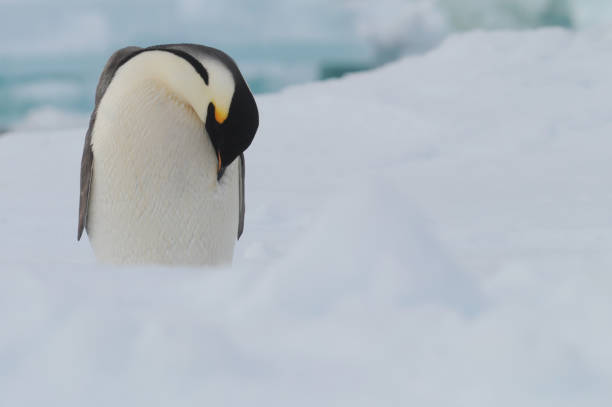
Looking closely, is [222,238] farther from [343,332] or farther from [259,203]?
[259,203]

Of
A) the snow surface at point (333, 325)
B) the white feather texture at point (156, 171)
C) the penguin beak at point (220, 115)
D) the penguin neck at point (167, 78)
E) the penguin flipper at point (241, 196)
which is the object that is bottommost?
the penguin flipper at point (241, 196)

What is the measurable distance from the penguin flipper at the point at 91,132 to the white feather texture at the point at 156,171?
0.02 meters

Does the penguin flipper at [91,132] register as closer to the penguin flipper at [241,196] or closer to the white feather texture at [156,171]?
the white feather texture at [156,171]

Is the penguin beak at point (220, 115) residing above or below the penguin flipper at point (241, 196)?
above

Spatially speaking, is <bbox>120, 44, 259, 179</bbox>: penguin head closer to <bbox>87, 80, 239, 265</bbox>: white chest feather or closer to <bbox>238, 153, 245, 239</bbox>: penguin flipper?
<bbox>87, 80, 239, 265</bbox>: white chest feather

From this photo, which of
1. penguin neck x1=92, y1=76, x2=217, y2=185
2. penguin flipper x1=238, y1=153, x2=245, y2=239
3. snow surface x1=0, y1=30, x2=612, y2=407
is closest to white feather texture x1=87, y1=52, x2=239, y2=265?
penguin neck x1=92, y1=76, x2=217, y2=185

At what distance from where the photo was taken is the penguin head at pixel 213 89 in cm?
126

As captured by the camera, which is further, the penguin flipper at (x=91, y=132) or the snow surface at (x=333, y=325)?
the penguin flipper at (x=91, y=132)

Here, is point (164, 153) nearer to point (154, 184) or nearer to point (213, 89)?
point (154, 184)

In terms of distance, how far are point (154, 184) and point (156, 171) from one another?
0.03 meters

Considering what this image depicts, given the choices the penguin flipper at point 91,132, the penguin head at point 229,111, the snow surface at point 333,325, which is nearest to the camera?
the snow surface at point 333,325

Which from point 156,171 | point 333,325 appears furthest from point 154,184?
point 333,325

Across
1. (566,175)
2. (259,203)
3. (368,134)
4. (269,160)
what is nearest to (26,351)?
(259,203)

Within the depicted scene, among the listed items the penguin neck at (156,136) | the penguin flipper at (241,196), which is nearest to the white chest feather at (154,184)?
the penguin neck at (156,136)
